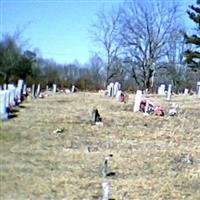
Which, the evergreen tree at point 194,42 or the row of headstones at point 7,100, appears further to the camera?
the evergreen tree at point 194,42

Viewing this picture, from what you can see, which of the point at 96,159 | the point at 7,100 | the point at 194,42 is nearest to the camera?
the point at 96,159

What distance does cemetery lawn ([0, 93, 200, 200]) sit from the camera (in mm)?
5250

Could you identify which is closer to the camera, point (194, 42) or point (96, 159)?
point (96, 159)

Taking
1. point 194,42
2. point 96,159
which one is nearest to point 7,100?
point 96,159

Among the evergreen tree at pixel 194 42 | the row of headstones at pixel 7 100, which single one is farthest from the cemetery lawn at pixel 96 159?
the evergreen tree at pixel 194 42

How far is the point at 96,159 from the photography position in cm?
931

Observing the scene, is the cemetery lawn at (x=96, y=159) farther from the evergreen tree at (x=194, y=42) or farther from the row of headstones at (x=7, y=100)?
the evergreen tree at (x=194, y=42)

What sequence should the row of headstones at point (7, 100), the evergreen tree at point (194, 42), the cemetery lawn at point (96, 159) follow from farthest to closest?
the evergreen tree at point (194, 42)
the row of headstones at point (7, 100)
the cemetery lawn at point (96, 159)

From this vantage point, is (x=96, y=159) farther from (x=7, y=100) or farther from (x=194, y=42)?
(x=194, y=42)

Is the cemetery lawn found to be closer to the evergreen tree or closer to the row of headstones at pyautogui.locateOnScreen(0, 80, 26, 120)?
the row of headstones at pyautogui.locateOnScreen(0, 80, 26, 120)

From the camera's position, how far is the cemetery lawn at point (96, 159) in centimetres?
525

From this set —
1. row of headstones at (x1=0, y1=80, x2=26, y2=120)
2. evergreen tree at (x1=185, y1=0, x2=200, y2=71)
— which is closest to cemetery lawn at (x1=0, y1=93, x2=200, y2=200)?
row of headstones at (x1=0, y1=80, x2=26, y2=120)

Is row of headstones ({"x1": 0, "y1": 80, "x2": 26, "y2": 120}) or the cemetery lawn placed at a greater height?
row of headstones ({"x1": 0, "y1": 80, "x2": 26, "y2": 120})

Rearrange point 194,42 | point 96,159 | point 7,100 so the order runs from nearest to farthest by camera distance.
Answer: point 96,159
point 7,100
point 194,42
